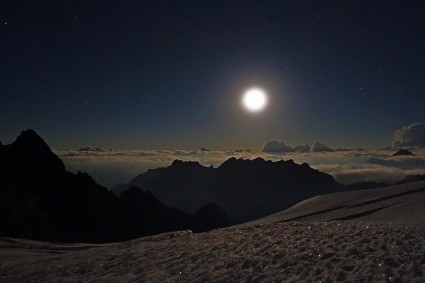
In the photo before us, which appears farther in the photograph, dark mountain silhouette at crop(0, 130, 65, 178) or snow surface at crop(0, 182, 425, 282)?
dark mountain silhouette at crop(0, 130, 65, 178)

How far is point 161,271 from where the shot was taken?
15.7 metres

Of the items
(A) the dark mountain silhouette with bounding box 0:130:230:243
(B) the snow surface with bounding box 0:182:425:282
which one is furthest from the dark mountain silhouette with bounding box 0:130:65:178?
(B) the snow surface with bounding box 0:182:425:282

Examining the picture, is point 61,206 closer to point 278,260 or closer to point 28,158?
point 28,158

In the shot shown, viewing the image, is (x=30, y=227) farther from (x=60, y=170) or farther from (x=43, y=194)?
(x=60, y=170)

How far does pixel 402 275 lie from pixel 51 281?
14.3 m

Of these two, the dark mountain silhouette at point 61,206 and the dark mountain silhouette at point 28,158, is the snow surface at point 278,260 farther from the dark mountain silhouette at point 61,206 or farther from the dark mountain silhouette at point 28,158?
the dark mountain silhouette at point 28,158

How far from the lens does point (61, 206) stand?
4926 inches

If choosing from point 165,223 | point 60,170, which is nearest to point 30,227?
point 60,170

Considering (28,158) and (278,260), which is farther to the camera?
(28,158)

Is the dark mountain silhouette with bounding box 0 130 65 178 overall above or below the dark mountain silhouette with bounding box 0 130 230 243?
above

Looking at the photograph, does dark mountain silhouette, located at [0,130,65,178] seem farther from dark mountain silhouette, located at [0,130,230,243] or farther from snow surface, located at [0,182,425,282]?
snow surface, located at [0,182,425,282]

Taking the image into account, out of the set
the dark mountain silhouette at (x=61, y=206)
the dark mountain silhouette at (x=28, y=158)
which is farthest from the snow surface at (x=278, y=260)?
the dark mountain silhouette at (x=28, y=158)

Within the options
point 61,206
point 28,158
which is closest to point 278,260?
point 61,206

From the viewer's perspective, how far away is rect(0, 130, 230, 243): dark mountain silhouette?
4254 inches
